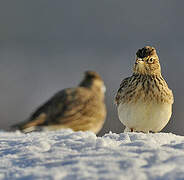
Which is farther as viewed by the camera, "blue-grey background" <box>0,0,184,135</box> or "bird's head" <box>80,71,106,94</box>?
"blue-grey background" <box>0,0,184,135</box>

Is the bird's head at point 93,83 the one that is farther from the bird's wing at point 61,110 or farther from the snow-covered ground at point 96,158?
the snow-covered ground at point 96,158

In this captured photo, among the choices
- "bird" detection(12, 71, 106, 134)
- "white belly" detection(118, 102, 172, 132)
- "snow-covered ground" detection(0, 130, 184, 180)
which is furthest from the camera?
"bird" detection(12, 71, 106, 134)

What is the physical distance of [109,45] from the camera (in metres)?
36.7

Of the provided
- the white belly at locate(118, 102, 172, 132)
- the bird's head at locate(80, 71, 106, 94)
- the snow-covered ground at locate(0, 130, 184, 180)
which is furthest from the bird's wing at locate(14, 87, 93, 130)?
the snow-covered ground at locate(0, 130, 184, 180)

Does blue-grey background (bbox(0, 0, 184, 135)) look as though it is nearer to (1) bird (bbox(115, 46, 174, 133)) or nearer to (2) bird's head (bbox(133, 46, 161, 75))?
(2) bird's head (bbox(133, 46, 161, 75))

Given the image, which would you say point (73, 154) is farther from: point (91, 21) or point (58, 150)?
point (91, 21)

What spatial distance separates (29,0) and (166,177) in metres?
43.1

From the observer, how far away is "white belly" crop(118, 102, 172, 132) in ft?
23.3

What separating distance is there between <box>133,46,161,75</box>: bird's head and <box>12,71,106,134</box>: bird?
4.83 meters

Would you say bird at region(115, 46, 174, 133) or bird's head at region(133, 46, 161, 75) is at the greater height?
bird's head at region(133, 46, 161, 75)

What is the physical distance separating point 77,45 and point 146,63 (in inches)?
1156

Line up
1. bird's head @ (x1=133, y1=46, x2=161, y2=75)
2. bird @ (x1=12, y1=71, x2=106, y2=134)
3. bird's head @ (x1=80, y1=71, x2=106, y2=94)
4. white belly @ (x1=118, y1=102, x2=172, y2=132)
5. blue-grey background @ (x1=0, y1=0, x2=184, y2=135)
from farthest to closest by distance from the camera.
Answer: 1. blue-grey background @ (x1=0, y1=0, x2=184, y2=135)
2. bird's head @ (x1=80, y1=71, x2=106, y2=94)
3. bird @ (x1=12, y1=71, x2=106, y2=134)
4. bird's head @ (x1=133, y1=46, x2=161, y2=75)
5. white belly @ (x1=118, y1=102, x2=172, y2=132)

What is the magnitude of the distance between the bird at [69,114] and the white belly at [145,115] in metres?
5.02

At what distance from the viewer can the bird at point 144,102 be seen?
7.11 m
